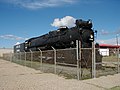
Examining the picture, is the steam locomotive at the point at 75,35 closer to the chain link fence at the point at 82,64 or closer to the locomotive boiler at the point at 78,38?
the locomotive boiler at the point at 78,38

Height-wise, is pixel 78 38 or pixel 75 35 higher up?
pixel 75 35

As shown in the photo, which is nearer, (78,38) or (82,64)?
(82,64)

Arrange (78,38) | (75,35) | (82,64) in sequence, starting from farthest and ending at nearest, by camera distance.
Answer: (75,35), (78,38), (82,64)

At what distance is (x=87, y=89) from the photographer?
9023mm

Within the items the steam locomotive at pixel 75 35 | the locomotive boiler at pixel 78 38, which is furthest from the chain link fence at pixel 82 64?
the steam locomotive at pixel 75 35

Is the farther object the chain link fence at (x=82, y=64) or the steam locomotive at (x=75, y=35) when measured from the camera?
the steam locomotive at (x=75, y=35)

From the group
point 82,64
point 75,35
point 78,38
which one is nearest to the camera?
point 82,64

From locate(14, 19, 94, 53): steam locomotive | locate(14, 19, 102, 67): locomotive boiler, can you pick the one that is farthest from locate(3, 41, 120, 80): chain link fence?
locate(14, 19, 94, 53): steam locomotive

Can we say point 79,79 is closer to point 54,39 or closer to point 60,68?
point 60,68

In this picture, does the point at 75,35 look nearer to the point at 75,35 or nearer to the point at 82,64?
the point at 75,35

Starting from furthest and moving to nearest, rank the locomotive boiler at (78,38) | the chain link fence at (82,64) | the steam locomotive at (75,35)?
the steam locomotive at (75,35)
the locomotive boiler at (78,38)
the chain link fence at (82,64)

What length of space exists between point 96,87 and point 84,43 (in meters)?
8.03

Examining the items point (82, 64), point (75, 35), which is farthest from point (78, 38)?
point (82, 64)

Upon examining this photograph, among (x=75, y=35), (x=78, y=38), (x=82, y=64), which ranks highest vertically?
(x=75, y=35)
